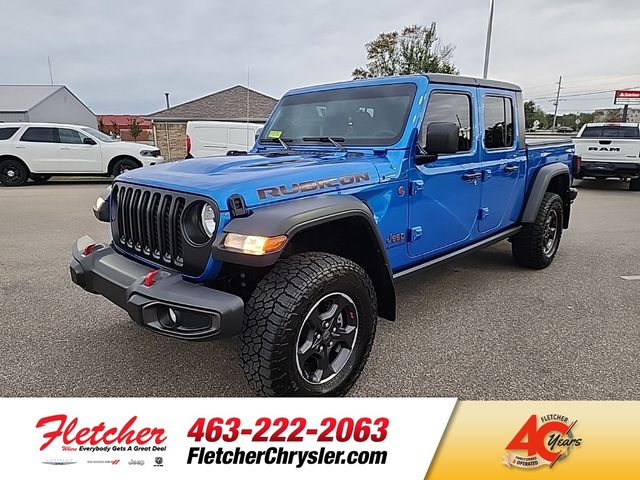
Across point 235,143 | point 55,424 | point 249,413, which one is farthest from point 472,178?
point 235,143

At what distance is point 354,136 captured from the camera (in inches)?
126

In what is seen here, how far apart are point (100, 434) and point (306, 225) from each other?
1271mm

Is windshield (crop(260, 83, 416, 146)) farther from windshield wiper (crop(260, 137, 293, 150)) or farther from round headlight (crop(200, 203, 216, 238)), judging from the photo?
round headlight (crop(200, 203, 216, 238))

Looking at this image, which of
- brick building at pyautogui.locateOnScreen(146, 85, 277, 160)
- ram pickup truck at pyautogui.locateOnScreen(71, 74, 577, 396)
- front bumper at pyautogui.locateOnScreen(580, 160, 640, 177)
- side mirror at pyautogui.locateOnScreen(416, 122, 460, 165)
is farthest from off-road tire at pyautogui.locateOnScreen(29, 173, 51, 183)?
front bumper at pyautogui.locateOnScreen(580, 160, 640, 177)

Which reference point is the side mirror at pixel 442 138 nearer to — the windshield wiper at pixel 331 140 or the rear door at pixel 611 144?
the windshield wiper at pixel 331 140

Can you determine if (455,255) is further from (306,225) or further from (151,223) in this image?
(151,223)

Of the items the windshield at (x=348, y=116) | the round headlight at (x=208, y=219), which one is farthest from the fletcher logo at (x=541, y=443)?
the windshield at (x=348, y=116)

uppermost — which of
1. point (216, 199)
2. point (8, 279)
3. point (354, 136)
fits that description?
point (354, 136)

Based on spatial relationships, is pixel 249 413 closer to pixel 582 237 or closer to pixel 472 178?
pixel 472 178

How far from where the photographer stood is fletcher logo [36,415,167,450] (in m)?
1.81

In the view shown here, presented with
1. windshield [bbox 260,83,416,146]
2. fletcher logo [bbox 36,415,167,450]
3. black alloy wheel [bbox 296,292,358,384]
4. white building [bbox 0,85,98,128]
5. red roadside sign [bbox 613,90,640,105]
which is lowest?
fletcher logo [bbox 36,415,167,450]

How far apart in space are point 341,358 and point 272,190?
3.32 ft

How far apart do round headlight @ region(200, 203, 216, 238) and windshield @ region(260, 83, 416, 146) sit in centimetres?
134

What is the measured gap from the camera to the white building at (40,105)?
95.5ft
